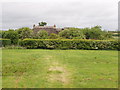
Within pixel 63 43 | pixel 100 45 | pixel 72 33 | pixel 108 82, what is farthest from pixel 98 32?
pixel 108 82

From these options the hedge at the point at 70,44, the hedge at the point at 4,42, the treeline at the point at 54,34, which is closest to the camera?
the hedge at the point at 70,44

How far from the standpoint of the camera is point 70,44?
13.7 meters

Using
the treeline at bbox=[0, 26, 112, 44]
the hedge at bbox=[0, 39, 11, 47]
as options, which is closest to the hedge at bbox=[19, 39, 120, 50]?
the hedge at bbox=[0, 39, 11, 47]

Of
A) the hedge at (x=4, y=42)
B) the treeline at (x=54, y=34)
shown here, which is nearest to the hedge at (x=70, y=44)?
the hedge at (x=4, y=42)

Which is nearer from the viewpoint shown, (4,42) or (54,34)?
(4,42)

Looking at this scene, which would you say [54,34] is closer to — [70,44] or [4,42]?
[70,44]

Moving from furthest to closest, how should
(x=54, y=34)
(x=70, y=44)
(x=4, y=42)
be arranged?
1. (x=54, y=34)
2. (x=4, y=42)
3. (x=70, y=44)

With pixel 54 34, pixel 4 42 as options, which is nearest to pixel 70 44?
pixel 54 34

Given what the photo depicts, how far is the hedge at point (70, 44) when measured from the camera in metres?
13.6

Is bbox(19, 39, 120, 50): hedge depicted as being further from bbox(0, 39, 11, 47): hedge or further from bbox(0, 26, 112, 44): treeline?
bbox(0, 26, 112, 44): treeline

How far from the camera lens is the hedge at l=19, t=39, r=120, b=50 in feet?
44.5

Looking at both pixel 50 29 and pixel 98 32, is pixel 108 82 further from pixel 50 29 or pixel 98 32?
pixel 50 29

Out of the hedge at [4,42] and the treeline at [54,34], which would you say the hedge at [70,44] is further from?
the treeline at [54,34]

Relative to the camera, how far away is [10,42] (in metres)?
15.0
